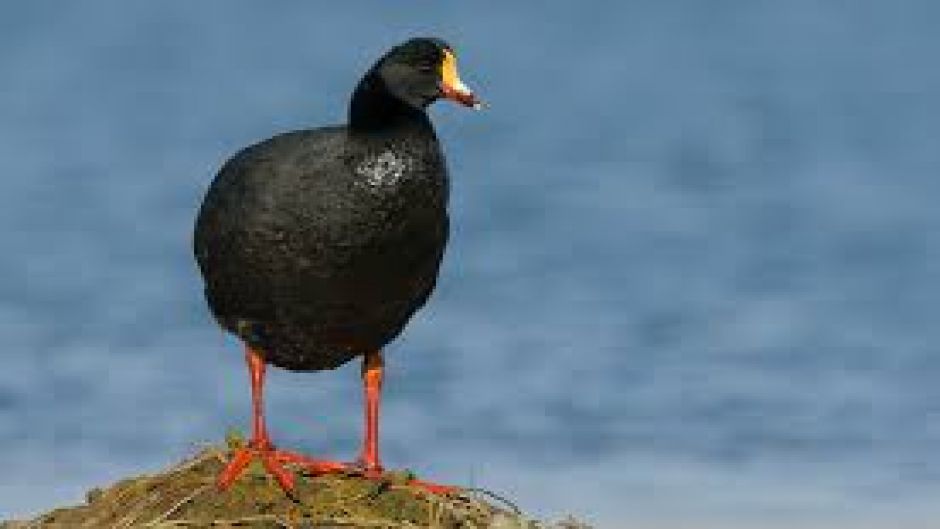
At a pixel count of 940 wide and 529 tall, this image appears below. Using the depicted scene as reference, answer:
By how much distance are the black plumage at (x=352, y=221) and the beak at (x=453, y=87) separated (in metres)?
0.05

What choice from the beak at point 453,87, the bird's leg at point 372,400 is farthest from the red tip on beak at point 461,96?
the bird's leg at point 372,400

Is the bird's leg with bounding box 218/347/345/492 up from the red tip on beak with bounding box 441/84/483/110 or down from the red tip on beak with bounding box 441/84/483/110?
down

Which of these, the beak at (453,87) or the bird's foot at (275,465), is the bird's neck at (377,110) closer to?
the beak at (453,87)

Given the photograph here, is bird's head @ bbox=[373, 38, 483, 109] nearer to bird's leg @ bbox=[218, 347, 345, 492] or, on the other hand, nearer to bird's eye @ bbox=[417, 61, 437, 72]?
bird's eye @ bbox=[417, 61, 437, 72]

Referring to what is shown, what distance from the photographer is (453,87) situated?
9.45m

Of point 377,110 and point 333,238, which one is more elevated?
point 377,110

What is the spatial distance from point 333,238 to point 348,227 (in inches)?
4.7

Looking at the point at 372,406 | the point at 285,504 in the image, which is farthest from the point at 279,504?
the point at 372,406

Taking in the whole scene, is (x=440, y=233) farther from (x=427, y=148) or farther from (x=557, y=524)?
(x=557, y=524)

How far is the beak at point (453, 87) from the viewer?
30.8 ft

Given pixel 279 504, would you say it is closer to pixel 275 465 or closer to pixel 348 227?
pixel 275 465

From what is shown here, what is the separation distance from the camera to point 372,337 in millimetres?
9891

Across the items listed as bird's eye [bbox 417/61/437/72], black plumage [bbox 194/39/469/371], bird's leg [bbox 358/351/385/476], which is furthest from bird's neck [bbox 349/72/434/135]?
bird's leg [bbox 358/351/385/476]

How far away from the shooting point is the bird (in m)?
9.31
